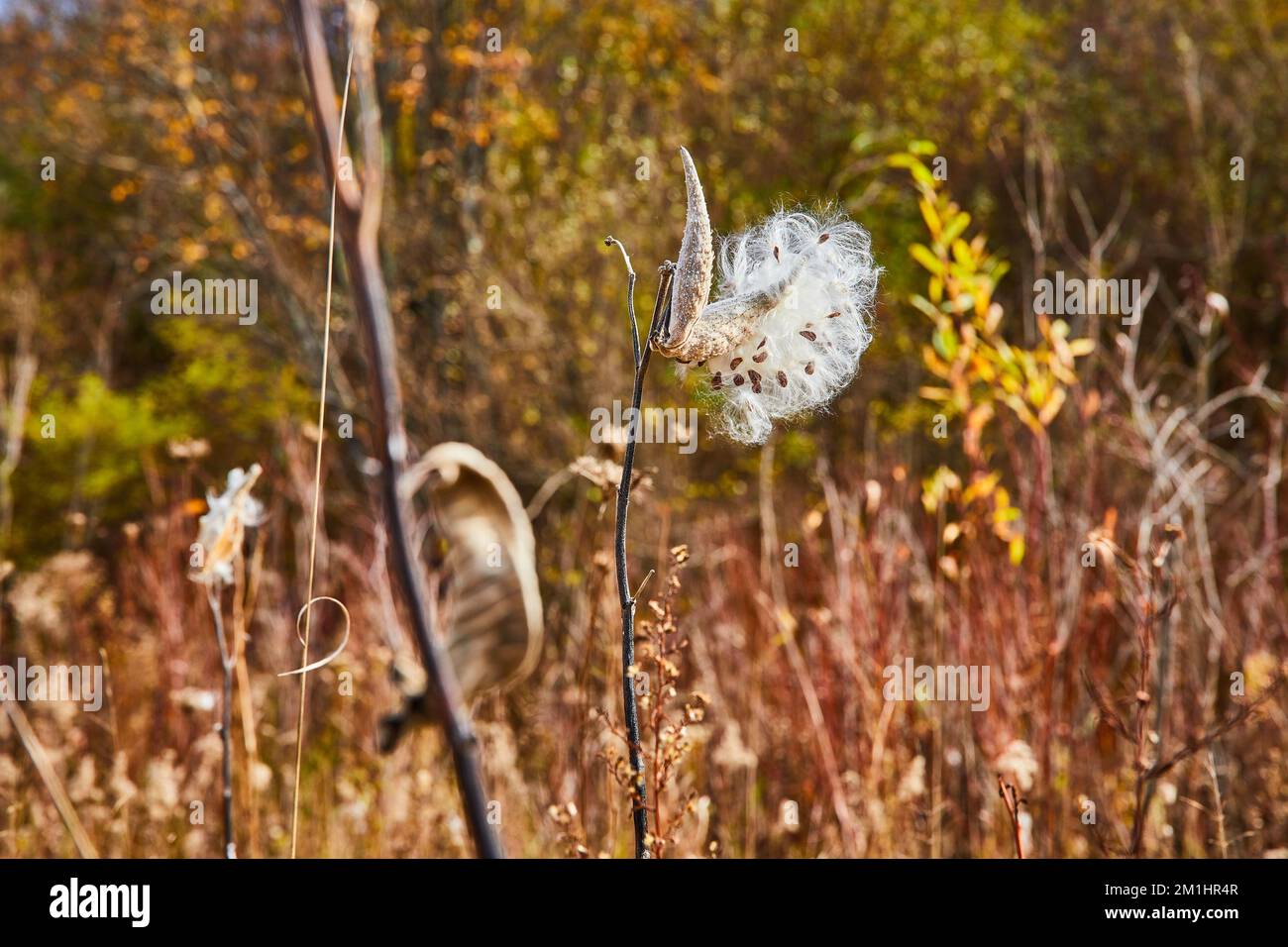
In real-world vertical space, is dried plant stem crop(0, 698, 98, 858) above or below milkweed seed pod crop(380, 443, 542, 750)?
below

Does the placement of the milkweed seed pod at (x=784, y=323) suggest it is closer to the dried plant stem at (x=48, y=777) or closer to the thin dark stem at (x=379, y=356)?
the thin dark stem at (x=379, y=356)

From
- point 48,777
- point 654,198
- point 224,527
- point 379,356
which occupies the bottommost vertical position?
point 48,777

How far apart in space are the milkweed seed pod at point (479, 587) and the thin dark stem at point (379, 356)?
52 mm

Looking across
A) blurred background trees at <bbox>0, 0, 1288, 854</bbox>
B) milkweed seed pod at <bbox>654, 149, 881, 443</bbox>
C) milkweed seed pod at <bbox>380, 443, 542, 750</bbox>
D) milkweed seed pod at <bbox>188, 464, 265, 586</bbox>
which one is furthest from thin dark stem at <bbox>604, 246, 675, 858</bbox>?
blurred background trees at <bbox>0, 0, 1288, 854</bbox>

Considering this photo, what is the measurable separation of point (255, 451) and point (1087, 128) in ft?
20.9

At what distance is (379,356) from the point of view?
0.30 metres

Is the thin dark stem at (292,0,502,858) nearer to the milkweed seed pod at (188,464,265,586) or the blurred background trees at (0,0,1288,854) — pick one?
the milkweed seed pod at (188,464,265,586)

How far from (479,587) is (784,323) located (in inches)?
18.4

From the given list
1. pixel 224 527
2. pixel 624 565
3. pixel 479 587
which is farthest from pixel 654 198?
pixel 479 587

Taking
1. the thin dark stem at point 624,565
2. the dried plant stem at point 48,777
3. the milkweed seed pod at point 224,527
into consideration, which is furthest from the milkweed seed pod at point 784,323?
the dried plant stem at point 48,777

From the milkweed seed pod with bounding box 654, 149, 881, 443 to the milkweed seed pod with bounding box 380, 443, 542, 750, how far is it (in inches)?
13.2

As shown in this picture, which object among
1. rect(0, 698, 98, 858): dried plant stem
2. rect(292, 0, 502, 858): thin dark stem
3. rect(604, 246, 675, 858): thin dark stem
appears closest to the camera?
rect(292, 0, 502, 858): thin dark stem

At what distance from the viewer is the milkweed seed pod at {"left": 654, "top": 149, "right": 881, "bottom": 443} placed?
0.79m

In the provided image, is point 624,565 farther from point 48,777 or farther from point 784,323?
point 48,777
